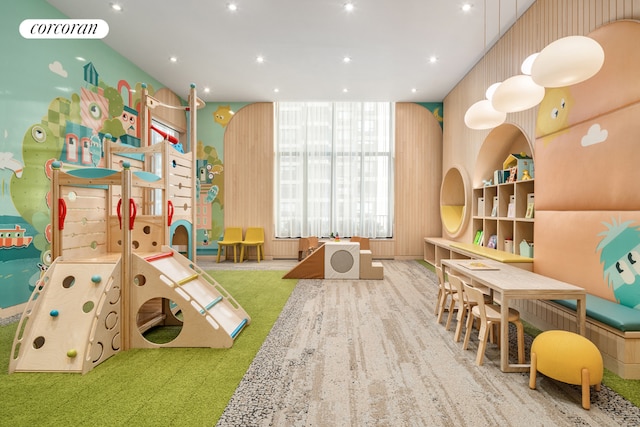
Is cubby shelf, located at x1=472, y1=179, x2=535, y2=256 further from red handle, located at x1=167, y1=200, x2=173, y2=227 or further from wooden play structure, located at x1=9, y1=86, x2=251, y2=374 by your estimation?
red handle, located at x1=167, y1=200, x2=173, y2=227

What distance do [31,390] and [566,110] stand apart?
5320 millimetres

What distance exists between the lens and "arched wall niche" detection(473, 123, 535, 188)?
5.07 m

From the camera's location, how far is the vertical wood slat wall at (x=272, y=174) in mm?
7758

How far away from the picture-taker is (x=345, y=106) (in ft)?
25.5

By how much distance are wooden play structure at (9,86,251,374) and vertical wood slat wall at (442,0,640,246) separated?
4425 millimetres

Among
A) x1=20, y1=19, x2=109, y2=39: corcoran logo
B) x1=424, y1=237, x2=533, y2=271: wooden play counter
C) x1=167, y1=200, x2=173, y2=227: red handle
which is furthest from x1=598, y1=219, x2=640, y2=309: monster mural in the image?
x1=20, y1=19, x2=109, y2=39: corcoran logo

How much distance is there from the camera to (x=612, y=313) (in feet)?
8.14

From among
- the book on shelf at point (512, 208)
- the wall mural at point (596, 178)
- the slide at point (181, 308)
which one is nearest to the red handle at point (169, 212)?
the slide at point (181, 308)

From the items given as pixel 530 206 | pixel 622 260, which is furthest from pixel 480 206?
pixel 622 260

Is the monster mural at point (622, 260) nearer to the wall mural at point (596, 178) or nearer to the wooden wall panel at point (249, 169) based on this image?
the wall mural at point (596, 178)

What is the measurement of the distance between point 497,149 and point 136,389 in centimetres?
587

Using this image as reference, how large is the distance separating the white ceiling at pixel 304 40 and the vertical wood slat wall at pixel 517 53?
0.21m

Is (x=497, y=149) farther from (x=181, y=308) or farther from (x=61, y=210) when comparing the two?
(x=61, y=210)

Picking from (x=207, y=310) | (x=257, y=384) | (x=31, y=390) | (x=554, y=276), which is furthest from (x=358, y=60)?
(x=31, y=390)
